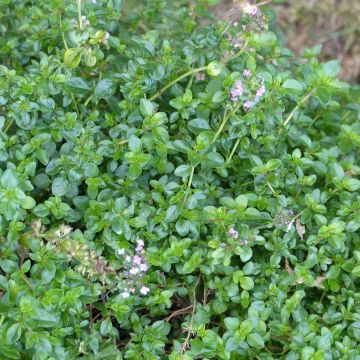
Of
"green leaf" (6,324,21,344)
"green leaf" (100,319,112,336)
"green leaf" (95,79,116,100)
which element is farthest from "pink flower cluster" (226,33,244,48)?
"green leaf" (6,324,21,344)

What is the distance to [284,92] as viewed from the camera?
2.09m

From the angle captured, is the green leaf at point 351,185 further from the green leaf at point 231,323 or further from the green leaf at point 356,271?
the green leaf at point 231,323

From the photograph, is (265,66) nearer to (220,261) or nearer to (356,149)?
(356,149)

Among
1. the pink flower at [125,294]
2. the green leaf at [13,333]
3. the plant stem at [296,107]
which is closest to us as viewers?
the green leaf at [13,333]

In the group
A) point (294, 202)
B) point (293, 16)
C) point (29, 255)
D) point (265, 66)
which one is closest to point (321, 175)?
point (294, 202)

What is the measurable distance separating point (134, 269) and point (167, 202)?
25cm

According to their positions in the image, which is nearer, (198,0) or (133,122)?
(133,122)

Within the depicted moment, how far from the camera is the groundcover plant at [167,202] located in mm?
1852

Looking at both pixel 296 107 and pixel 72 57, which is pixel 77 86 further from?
pixel 296 107

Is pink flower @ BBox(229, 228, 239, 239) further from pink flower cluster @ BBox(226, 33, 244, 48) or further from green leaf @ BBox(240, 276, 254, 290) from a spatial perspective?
pink flower cluster @ BBox(226, 33, 244, 48)

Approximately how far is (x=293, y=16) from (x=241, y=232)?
2.00 meters

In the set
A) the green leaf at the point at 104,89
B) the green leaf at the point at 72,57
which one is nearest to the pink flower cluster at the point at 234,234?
the green leaf at the point at 104,89

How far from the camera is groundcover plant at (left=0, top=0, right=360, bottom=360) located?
1.85 meters

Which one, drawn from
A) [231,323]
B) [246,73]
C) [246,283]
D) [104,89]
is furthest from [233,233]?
[104,89]
